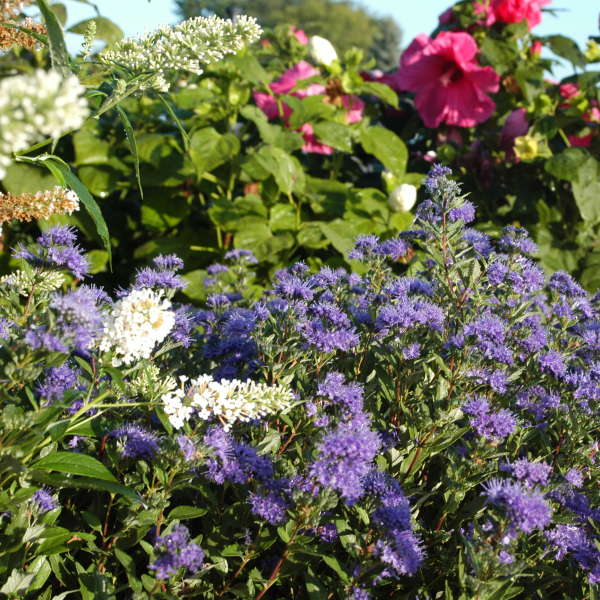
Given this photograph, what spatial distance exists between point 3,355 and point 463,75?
11.0ft

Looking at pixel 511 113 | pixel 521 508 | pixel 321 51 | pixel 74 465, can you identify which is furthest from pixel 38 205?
pixel 511 113

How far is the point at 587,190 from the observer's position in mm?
3770

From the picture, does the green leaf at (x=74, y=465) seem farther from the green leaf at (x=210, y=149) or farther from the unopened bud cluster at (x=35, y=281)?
the green leaf at (x=210, y=149)

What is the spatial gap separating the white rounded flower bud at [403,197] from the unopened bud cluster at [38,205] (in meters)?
2.20

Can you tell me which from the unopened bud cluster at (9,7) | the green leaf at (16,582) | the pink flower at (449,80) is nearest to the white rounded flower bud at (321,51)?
the pink flower at (449,80)

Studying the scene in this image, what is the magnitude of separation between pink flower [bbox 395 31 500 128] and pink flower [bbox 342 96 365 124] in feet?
0.97

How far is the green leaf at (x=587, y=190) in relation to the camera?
3.76 m

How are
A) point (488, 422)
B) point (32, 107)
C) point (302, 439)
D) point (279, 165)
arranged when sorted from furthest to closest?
point (279, 165) < point (302, 439) < point (488, 422) < point (32, 107)

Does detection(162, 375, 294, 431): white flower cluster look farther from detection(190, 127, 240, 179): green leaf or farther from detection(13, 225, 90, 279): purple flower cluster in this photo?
detection(190, 127, 240, 179): green leaf

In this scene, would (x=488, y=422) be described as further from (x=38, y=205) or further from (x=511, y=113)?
(x=511, y=113)

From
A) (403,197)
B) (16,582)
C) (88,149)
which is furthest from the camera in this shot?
(88,149)

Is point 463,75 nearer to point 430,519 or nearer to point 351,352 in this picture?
point 351,352

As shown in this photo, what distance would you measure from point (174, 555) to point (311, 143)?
295cm

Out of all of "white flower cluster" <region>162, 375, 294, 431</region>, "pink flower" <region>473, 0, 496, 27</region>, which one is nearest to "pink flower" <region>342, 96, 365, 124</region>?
"pink flower" <region>473, 0, 496, 27</region>
